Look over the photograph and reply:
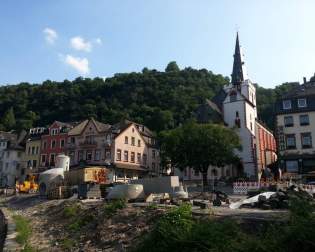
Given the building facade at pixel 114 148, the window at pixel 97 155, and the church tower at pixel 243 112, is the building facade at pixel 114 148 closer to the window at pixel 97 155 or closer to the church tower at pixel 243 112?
the window at pixel 97 155

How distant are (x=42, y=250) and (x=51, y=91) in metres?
117

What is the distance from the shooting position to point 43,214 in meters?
29.8

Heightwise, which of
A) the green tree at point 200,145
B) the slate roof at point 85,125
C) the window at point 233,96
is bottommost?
the green tree at point 200,145

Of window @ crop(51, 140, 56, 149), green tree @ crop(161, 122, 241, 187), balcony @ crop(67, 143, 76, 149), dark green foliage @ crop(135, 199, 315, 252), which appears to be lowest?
dark green foliage @ crop(135, 199, 315, 252)

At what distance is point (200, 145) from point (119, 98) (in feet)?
256

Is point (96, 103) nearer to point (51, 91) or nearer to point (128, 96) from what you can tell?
point (128, 96)

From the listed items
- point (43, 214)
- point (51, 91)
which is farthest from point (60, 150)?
point (51, 91)

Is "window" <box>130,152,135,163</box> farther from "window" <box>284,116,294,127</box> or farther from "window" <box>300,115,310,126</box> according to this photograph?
"window" <box>300,115,310,126</box>

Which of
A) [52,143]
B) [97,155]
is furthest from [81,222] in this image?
[52,143]

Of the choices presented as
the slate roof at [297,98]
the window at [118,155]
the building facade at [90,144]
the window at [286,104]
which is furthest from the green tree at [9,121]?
the window at [286,104]

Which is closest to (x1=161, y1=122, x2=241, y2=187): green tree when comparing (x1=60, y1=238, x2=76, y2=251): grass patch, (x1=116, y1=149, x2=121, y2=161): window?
(x1=116, y1=149, x2=121, y2=161): window

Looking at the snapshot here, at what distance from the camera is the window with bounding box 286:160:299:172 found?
49656 mm

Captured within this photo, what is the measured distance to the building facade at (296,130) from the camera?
49562mm

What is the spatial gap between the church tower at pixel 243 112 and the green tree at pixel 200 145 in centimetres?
1245
